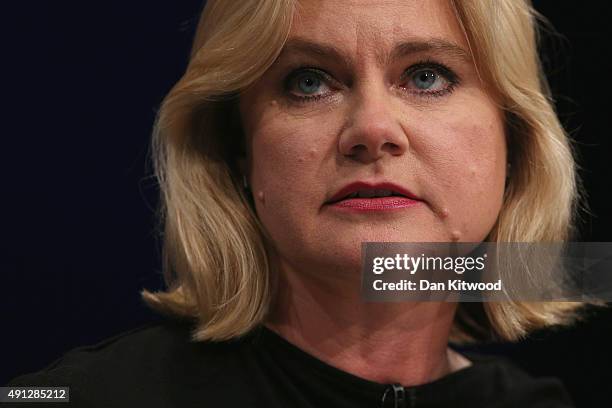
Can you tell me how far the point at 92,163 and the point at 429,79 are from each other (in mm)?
584

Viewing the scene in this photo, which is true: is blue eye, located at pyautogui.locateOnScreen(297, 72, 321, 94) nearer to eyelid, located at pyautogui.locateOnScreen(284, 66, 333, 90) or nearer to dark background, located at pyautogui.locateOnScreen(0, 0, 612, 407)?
eyelid, located at pyautogui.locateOnScreen(284, 66, 333, 90)

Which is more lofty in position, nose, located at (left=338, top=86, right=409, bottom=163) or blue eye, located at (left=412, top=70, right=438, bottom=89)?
blue eye, located at (left=412, top=70, right=438, bottom=89)

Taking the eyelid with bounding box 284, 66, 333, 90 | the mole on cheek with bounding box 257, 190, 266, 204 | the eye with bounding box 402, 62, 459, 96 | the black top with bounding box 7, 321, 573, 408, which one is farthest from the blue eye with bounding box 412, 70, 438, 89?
the black top with bounding box 7, 321, 573, 408

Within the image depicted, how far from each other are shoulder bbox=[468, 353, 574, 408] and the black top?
0.10m

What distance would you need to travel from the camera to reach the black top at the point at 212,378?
1331 millimetres

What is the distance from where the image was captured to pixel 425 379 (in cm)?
149

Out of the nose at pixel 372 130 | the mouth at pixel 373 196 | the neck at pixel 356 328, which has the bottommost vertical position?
the neck at pixel 356 328

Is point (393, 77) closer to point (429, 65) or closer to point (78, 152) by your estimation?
point (429, 65)

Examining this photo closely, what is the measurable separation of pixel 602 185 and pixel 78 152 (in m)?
0.98

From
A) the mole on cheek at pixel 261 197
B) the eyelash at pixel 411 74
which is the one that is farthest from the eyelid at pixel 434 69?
the mole on cheek at pixel 261 197

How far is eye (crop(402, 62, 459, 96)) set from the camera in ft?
4.45

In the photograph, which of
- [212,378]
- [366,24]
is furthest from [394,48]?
[212,378]

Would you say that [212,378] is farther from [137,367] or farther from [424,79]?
[424,79]

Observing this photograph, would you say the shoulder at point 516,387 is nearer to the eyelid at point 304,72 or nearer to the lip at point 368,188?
the lip at point 368,188
